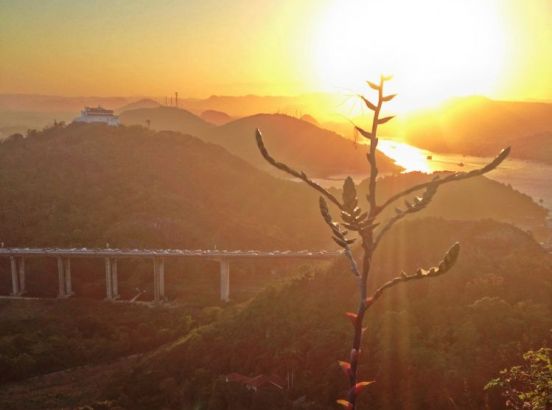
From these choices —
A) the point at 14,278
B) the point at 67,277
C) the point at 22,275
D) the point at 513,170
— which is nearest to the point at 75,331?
the point at 67,277

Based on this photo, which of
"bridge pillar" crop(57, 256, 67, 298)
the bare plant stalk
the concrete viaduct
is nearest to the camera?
the bare plant stalk

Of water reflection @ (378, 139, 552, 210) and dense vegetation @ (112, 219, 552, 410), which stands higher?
water reflection @ (378, 139, 552, 210)

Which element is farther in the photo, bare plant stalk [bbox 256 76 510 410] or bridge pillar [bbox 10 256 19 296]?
bridge pillar [bbox 10 256 19 296]

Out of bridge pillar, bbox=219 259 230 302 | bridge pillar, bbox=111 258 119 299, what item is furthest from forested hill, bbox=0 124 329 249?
bridge pillar, bbox=219 259 230 302

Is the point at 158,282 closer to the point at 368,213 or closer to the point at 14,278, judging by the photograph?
the point at 14,278

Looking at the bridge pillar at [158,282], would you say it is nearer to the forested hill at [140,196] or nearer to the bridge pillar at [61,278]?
the bridge pillar at [61,278]

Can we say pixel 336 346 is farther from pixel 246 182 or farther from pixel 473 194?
pixel 473 194

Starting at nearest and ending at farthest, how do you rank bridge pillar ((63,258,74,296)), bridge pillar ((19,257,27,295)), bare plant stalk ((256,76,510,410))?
bare plant stalk ((256,76,510,410)), bridge pillar ((63,258,74,296)), bridge pillar ((19,257,27,295))

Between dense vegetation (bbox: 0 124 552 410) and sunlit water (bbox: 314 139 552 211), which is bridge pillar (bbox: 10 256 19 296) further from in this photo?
sunlit water (bbox: 314 139 552 211)
